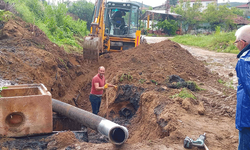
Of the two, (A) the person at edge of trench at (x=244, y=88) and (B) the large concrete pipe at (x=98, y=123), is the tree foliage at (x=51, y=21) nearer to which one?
(B) the large concrete pipe at (x=98, y=123)

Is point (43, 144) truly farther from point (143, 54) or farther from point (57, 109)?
point (143, 54)

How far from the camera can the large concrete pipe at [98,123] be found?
4.20 metres

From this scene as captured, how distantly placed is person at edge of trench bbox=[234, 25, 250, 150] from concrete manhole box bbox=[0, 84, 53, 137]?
3376mm

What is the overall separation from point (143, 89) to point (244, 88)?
5.11 m

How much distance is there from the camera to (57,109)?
602cm

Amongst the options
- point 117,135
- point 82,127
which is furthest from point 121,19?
point 117,135

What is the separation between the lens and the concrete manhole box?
4375mm

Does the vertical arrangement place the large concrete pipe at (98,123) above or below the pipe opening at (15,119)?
below

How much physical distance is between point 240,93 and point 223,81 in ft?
26.5

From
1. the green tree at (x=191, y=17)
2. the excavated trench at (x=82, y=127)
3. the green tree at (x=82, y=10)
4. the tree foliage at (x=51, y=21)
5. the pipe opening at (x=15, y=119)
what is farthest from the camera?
the green tree at (x=191, y=17)

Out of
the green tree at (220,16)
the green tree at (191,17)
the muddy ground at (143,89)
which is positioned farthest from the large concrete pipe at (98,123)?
the green tree at (191,17)

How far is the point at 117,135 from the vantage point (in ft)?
14.4

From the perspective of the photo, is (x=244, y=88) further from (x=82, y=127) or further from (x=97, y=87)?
(x=82, y=127)

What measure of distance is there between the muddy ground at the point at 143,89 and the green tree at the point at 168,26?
26571mm
